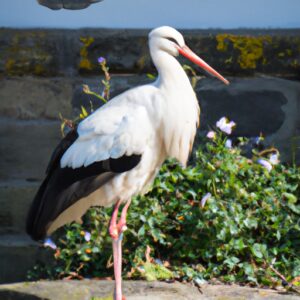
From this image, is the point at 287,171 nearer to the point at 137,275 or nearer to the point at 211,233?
the point at 211,233

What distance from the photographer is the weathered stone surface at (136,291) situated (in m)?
4.77

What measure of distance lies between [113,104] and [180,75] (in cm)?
33

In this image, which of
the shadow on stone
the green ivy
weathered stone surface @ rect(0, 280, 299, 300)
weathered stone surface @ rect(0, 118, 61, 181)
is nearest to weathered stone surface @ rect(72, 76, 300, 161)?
weathered stone surface @ rect(0, 118, 61, 181)

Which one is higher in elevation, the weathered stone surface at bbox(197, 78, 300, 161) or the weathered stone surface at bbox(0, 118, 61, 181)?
the weathered stone surface at bbox(197, 78, 300, 161)

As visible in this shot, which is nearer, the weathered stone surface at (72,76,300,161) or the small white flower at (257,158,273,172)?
the small white flower at (257,158,273,172)

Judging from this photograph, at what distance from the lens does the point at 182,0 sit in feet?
18.8

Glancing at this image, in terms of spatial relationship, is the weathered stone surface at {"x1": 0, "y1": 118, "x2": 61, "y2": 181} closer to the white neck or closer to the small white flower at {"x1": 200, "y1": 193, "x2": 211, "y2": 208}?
the small white flower at {"x1": 200, "y1": 193, "x2": 211, "y2": 208}

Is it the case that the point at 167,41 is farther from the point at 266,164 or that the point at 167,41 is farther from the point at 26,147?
the point at 26,147

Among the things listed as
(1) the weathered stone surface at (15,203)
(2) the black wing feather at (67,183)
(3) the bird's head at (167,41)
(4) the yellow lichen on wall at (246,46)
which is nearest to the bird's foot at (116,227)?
(2) the black wing feather at (67,183)

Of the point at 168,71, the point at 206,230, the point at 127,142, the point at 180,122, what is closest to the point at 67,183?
the point at 127,142

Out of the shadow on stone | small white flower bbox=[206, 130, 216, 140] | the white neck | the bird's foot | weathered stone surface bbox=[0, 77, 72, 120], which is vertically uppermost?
the white neck

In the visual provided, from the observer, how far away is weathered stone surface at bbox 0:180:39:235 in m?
5.73

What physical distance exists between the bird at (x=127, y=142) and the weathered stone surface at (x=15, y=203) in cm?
100

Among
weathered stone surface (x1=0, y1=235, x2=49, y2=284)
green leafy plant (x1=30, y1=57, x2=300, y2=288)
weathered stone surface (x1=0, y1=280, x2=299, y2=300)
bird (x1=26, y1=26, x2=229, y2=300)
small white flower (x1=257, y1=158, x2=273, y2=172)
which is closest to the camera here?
bird (x1=26, y1=26, x2=229, y2=300)
